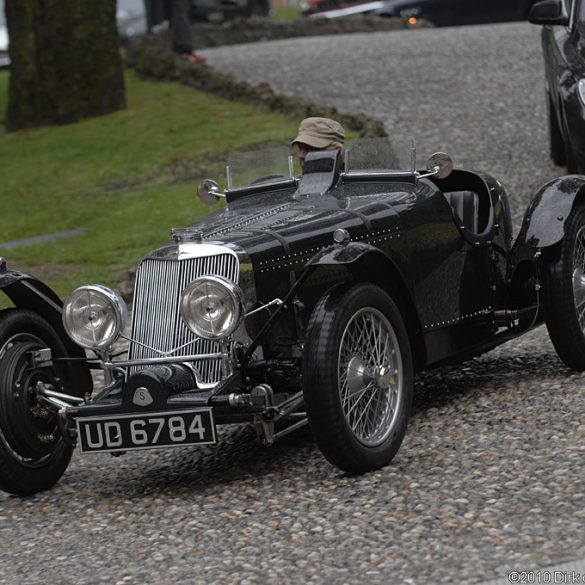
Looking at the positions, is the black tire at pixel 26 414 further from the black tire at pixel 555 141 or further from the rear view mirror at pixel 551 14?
the black tire at pixel 555 141

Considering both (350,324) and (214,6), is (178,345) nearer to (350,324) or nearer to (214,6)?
(350,324)

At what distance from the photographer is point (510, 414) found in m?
6.35

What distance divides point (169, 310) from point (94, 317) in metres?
0.33

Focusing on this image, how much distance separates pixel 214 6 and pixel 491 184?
22.2 meters

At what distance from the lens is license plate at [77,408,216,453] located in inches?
218

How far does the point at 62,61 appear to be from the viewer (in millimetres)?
17875

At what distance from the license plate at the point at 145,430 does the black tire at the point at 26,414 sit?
1.31ft

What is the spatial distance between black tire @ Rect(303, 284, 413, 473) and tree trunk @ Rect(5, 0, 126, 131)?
12721 millimetres

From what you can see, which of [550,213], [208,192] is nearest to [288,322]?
[208,192]

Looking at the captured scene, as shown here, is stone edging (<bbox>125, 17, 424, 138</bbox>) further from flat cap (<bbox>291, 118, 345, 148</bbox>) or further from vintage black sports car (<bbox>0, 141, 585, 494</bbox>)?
vintage black sports car (<bbox>0, 141, 585, 494</bbox>)

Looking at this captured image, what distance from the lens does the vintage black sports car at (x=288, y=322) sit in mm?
5602

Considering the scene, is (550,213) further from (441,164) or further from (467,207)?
(441,164)

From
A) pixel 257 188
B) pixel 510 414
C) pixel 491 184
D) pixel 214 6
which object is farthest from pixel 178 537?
pixel 214 6

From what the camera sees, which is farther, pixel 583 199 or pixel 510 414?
pixel 583 199
